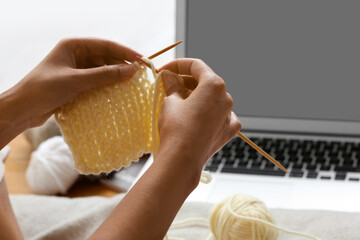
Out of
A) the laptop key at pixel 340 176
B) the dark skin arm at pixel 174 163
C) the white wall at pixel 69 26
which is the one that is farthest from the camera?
the white wall at pixel 69 26

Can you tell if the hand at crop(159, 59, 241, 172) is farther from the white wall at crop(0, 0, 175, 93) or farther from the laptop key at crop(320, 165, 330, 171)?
the white wall at crop(0, 0, 175, 93)

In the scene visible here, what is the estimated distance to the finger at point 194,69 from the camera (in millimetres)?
686

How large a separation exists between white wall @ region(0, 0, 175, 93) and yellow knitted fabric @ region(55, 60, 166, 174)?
0.92m

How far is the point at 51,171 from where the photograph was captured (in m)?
1.13

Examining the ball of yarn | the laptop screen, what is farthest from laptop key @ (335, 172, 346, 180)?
the ball of yarn

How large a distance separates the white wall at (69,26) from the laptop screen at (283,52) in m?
0.56

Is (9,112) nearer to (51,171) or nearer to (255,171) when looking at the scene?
(51,171)

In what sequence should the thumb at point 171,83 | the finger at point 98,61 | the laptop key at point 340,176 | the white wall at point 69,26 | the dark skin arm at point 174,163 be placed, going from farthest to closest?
1. the white wall at point 69,26
2. the laptop key at point 340,176
3. the finger at point 98,61
4. the thumb at point 171,83
5. the dark skin arm at point 174,163

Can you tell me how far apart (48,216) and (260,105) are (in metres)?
0.46

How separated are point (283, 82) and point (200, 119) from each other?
556 mm

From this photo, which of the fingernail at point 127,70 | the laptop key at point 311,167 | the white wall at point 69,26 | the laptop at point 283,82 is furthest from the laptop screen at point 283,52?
the white wall at point 69,26

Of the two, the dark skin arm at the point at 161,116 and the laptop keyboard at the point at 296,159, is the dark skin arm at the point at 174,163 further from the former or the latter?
the laptop keyboard at the point at 296,159

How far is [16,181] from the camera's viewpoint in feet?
4.02

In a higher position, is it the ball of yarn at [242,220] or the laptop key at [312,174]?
the ball of yarn at [242,220]
